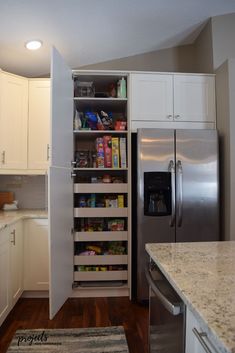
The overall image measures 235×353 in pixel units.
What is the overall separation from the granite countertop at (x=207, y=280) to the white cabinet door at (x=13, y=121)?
198 centimetres

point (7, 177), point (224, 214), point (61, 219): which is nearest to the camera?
point (61, 219)

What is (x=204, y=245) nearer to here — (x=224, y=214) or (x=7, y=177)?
(x=224, y=214)

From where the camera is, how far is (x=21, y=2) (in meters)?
2.03

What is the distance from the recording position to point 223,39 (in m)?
2.70

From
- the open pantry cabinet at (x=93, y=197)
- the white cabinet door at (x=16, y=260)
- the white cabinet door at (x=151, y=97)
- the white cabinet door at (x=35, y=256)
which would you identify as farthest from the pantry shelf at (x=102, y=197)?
the white cabinet door at (x=16, y=260)

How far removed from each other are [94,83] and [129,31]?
632mm

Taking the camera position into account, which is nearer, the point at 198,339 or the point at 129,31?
the point at 198,339

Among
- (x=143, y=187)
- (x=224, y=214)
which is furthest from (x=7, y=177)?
(x=224, y=214)

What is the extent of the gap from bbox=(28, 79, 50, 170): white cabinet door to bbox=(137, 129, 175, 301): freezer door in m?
1.09

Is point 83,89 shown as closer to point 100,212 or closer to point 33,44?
point 33,44

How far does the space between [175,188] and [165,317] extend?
146cm

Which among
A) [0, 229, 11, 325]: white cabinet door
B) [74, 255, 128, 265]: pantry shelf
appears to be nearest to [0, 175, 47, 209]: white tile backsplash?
[74, 255, 128, 265]: pantry shelf

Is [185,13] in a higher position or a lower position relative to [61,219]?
higher

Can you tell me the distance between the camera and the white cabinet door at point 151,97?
8.57 ft
